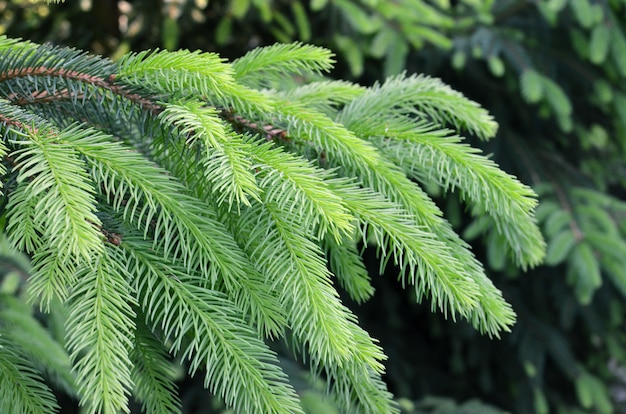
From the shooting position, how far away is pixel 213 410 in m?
2.48

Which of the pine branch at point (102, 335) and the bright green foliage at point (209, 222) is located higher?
the bright green foliage at point (209, 222)

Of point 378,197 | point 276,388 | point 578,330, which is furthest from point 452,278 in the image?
point 578,330

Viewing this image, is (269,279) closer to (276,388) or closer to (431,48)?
(276,388)

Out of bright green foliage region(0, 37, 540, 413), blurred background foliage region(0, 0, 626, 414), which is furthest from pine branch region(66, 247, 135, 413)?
blurred background foliage region(0, 0, 626, 414)

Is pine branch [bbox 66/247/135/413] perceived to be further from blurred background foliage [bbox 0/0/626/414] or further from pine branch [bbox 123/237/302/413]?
blurred background foliage [bbox 0/0/626/414]

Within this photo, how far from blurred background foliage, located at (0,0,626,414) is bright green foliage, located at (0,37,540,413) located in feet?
4.00

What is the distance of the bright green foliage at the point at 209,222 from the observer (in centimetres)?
70

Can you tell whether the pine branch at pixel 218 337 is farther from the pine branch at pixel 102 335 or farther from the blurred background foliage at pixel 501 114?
the blurred background foliage at pixel 501 114

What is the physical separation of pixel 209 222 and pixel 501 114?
235 cm

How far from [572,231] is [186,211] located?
2014mm

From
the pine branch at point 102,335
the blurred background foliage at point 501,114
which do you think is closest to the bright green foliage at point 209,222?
the pine branch at point 102,335

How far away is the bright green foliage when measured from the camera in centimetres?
70

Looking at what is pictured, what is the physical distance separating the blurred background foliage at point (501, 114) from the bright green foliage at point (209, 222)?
122 centimetres

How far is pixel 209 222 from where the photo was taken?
786mm
